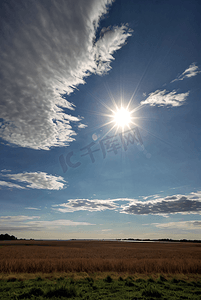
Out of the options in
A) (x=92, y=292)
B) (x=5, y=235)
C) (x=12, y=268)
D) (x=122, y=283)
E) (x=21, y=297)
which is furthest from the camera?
(x=5, y=235)

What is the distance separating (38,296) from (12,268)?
12.0 meters

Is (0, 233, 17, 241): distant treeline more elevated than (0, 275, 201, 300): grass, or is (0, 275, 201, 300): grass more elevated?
(0, 233, 17, 241): distant treeline

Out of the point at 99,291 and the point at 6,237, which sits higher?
the point at 6,237

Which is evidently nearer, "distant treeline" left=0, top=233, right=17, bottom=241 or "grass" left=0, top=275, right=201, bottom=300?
Answer: "grass" left=0, top=275, right=201, bottom=300

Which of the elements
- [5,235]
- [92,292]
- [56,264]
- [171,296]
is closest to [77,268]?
[56,264]

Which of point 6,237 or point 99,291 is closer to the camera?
point 99,291

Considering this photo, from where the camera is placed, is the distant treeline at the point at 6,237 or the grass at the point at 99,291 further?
the distant treeline at the point at 6,237

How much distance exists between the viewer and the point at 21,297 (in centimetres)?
1008

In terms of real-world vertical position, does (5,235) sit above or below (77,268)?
Result: above

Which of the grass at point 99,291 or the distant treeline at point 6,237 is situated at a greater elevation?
the distant treeline at point 6,237

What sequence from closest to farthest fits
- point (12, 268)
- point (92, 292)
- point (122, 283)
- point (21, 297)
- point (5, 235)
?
point (21, 297), point (92, 292), point (122, 283), point (12, 268), point (5, 235)

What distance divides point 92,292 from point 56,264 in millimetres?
11142

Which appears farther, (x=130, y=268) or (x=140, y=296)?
(x=130, y=268)

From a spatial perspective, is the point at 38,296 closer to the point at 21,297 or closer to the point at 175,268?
the point at 21,297
